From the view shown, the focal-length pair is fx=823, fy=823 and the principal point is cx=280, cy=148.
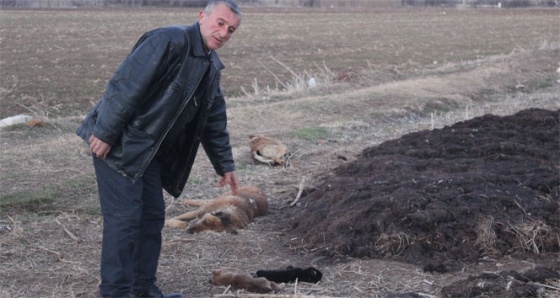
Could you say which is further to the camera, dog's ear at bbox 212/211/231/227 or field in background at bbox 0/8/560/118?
field in background at bbox 0/8/560/118

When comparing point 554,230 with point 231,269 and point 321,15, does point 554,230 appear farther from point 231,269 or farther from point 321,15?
point 321,15

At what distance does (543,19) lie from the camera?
49.9 meters

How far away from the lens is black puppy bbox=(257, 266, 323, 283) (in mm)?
5605

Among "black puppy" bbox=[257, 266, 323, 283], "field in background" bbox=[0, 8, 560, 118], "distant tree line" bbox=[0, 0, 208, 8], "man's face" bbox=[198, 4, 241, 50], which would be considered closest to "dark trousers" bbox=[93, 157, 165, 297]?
"man's face" bbox=[198, 4, 241, 50]

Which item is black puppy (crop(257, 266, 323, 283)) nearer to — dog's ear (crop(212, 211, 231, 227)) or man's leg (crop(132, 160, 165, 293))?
man's leg (crop(132, 160, 165, 293))

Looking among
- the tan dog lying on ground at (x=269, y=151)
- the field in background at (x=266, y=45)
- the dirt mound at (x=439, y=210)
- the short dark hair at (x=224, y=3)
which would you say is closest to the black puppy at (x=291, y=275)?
the dirt mound at (x=439, y=210)

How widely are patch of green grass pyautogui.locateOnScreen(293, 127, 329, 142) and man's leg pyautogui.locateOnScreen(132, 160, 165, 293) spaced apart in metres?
5.93

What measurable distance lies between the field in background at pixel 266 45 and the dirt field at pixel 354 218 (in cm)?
564

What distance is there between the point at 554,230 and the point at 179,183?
291 cm

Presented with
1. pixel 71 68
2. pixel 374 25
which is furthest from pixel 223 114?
pixel 374 25

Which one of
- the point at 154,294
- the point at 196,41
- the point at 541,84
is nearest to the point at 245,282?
the point at 154,294

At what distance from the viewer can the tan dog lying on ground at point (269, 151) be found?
9.47 meters

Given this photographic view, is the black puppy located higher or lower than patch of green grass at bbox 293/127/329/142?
higher

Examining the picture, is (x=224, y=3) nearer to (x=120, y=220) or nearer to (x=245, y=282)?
(x=120, y=220)
